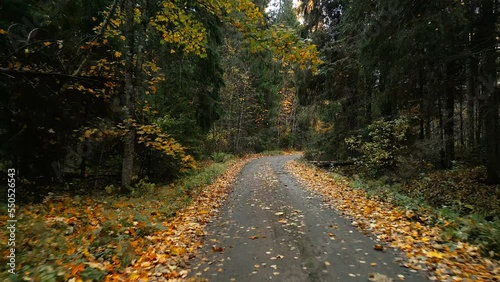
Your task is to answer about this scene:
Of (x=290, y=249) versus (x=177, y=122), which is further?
(x=177, y=122)

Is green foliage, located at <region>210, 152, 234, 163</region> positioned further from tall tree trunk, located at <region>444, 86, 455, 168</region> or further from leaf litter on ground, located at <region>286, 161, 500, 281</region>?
leaf litter on ground, located at <region>286, 161, 500, 281</region>

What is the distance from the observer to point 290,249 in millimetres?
5270

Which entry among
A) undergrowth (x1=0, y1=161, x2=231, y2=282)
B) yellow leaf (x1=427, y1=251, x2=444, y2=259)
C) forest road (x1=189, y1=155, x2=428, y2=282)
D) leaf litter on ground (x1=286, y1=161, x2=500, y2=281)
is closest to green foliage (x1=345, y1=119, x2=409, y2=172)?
leaf litter on ground (x1=286, y1=161, x2=500, y2=281)

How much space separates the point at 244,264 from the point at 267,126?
32.4 metres

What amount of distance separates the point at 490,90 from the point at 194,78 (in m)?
11.4

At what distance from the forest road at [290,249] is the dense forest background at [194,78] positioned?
2851 millimetres

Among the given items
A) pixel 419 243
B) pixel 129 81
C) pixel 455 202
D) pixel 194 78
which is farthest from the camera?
pixel 194 78

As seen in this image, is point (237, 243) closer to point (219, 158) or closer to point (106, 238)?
point (106, 238)

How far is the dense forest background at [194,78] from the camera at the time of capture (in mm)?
6578

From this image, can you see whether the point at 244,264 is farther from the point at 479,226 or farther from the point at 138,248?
the point at 479,226

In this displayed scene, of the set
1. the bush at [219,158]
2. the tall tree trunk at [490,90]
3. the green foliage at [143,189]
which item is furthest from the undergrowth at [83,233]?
the bush at [219,158]

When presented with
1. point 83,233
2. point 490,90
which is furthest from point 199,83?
point 490,90

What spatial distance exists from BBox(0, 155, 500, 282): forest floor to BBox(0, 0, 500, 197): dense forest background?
2147 mm

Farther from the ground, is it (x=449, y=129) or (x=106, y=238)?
(x=449, y=129)
